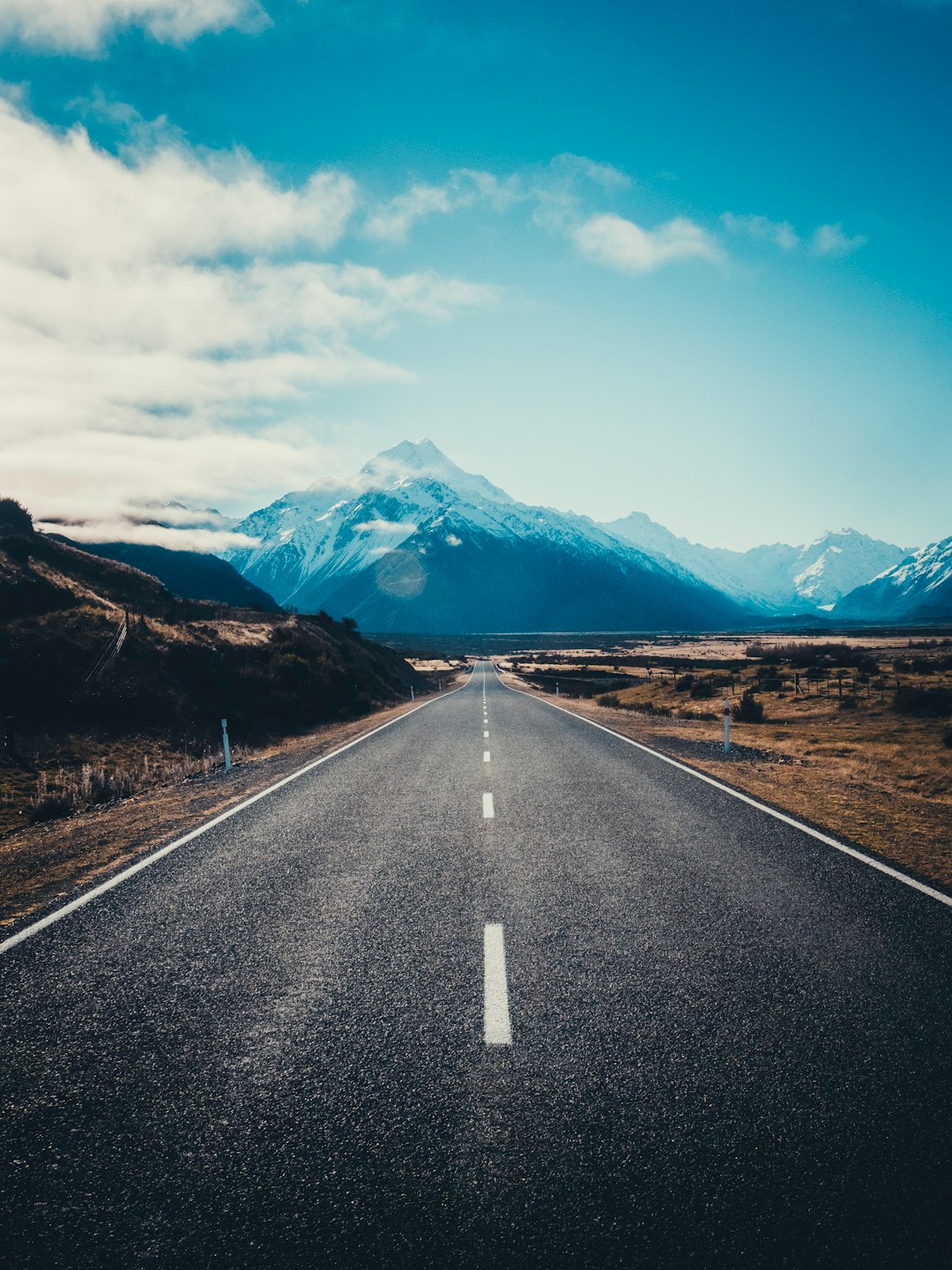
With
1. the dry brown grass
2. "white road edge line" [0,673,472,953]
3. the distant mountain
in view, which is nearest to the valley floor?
"white road edge line" [0,673,472,953]

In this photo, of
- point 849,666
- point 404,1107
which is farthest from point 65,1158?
point 849,666

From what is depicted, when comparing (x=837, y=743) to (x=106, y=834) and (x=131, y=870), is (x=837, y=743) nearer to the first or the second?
(x=131, y=870)

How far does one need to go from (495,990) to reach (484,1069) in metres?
0.78

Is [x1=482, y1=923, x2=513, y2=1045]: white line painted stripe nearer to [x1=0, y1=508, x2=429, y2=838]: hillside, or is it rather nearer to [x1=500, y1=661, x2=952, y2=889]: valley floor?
[x1=500, y1=661, x2=952, y2=889]: valley floor

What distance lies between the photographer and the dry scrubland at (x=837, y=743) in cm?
840

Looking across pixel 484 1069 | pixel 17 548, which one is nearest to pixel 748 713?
pixel 484 1069

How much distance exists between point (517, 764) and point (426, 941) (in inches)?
321

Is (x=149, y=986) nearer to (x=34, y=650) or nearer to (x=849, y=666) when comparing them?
(x=34, y=650)

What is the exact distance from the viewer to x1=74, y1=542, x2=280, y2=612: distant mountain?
15112 cm

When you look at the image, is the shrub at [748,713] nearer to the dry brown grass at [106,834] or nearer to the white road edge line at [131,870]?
the dry brown grass at [106,834]

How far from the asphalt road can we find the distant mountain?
5945 inches

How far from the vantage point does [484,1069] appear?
3.39 meters

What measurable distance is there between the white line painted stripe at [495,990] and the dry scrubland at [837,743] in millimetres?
4610

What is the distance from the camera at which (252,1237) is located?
243cm
